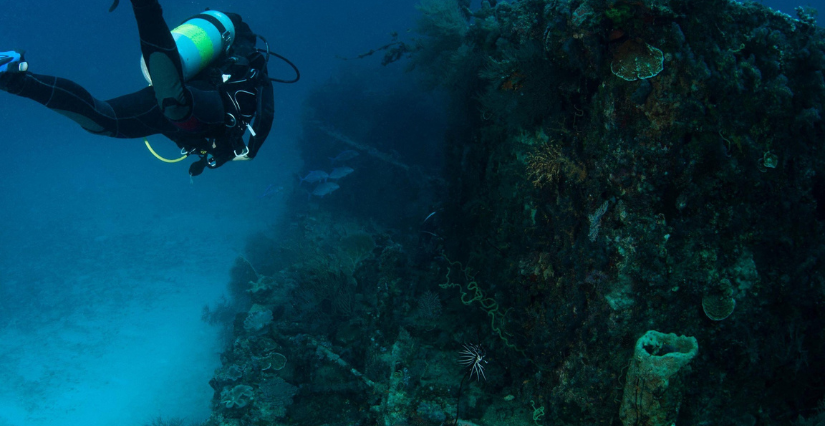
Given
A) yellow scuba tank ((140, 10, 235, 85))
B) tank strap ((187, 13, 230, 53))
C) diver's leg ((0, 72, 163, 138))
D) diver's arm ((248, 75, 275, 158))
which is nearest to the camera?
diver's leg ((0, 72, 163, 138))

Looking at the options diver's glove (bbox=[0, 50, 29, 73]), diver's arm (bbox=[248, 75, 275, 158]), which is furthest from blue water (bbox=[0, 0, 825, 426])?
diver's glove (bbox=[0, 50, 29, 73])

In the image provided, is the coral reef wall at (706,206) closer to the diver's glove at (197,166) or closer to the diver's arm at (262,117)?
the diver's arm at (262,117)

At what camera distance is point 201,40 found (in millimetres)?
3686

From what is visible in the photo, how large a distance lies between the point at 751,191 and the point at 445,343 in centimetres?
300

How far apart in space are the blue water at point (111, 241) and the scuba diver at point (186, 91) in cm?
1016

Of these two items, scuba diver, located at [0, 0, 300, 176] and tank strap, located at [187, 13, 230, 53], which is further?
tank strap, located at [187, 13, 230, 53]

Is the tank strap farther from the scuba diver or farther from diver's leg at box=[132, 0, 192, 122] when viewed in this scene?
diver's leg at box=[132, 0, 192, 122]

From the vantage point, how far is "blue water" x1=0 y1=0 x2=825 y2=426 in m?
12.0

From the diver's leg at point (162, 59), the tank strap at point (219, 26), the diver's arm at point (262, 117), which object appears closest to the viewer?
the diver's leg at point (162, 59)

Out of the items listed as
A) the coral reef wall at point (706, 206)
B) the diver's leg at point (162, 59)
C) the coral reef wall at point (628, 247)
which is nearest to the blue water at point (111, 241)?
the coral reef wall at point (628, 247)

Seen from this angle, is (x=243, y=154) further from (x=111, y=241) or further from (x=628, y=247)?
(x=111, y=241)

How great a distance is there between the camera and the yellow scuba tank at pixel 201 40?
3.50 meters

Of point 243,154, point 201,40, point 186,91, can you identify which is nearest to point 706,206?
point 186,91

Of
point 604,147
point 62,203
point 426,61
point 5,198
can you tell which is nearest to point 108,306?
point 426,61
